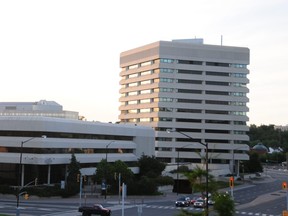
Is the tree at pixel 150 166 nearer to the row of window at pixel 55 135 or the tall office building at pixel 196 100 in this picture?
the row of window at pixel 55 135

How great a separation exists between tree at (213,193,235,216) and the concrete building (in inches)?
1894

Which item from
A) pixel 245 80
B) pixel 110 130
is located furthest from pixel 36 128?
pixel 245 80

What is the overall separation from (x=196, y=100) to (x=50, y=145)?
6913 centimetres

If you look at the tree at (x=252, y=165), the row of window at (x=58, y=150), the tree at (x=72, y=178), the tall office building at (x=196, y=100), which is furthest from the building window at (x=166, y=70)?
the tree at (x=72, y=178)

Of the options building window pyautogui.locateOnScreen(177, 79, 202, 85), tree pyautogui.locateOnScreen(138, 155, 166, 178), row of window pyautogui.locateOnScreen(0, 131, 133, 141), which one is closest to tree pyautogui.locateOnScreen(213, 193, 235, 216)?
row of window pyautogui.locateOnScreen(0, 131, 133, 141)

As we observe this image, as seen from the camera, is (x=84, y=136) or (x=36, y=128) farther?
(x=84, y=136)

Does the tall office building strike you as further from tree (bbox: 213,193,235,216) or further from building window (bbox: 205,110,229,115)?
tree (bbox: 213,193,235,216)

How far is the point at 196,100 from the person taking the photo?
14388 cm

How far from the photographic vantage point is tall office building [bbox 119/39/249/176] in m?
143

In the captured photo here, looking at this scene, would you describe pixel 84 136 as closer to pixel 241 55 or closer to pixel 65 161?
pixel 65 161

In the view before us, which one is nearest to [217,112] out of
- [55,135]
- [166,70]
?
[166,70]

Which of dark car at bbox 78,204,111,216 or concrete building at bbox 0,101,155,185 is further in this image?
concrete building at bbox 0,101,155,185

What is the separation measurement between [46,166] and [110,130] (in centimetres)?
2055

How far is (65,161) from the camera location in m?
86.6
